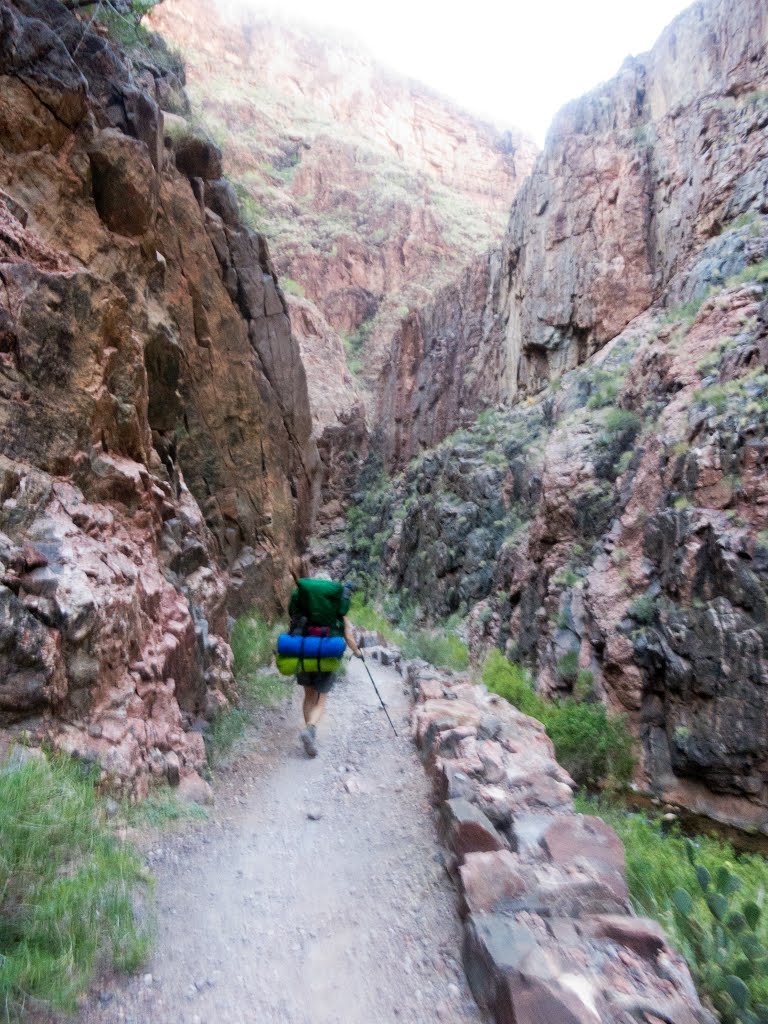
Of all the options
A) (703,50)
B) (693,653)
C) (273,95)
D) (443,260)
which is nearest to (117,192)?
(693,653)

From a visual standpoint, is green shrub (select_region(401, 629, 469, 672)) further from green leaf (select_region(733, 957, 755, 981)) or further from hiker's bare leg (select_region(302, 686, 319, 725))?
green leaf (select_region(733, 957, 755, 981))

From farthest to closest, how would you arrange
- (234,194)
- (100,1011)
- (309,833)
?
1. (234,194)
2. (309,833)
3. (100,1011)

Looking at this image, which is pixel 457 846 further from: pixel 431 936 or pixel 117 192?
pixel 117 192

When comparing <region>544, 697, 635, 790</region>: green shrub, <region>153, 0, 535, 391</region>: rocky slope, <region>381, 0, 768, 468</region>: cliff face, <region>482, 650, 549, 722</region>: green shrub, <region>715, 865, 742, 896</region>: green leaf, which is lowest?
<region>544, 697, 635, 790</region>: green shrub

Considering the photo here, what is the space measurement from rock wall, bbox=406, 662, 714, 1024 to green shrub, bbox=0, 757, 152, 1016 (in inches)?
51.3

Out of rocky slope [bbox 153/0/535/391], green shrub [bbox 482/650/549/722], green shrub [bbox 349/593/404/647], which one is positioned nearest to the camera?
green shrub [bbox 482/650/549/722]

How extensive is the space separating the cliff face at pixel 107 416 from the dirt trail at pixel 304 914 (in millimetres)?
678

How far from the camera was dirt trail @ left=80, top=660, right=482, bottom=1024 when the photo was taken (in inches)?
83.7

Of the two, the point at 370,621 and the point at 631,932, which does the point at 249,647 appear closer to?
the point at 631,932

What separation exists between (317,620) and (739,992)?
3686 mm

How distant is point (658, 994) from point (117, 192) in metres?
8.13

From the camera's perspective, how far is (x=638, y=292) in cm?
2053

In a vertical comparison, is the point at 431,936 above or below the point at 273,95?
below

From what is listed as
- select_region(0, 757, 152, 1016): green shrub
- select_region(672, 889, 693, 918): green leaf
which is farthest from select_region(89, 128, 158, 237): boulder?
select_region(672, 889, 693, 918): green leaf
